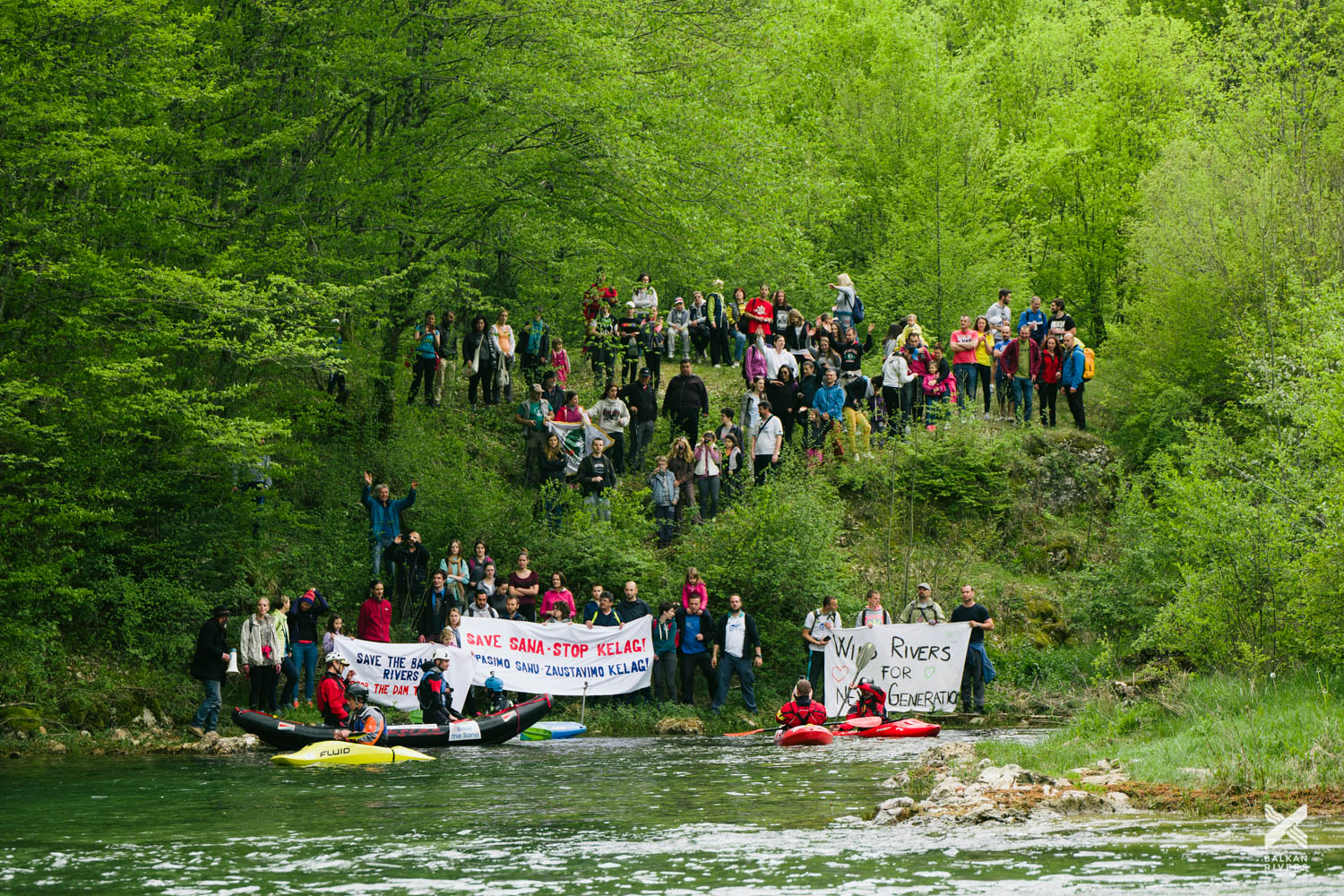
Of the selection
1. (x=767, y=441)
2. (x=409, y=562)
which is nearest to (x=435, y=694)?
(x=409, y=562)

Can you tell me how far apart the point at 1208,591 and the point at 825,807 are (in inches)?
286

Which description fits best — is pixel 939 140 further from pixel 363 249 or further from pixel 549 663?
pixel 549 663

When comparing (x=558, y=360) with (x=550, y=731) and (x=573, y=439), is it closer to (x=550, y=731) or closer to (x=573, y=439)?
(x=573, y=439)

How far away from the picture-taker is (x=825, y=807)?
14.6 meters

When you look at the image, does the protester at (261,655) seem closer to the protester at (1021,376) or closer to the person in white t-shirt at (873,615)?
the person in white t-shirt at (873,615)

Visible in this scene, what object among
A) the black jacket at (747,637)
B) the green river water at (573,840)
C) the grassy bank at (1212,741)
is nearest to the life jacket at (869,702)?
the black jacket at (747,637)

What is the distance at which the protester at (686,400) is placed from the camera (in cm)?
2812

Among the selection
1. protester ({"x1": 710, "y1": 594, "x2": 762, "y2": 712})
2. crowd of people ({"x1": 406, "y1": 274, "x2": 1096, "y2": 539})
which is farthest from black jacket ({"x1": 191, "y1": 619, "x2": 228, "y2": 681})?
protester ({"x1": 710, "y1": 594, "x2": 762, "y2": 712})

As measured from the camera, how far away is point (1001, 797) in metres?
13.7

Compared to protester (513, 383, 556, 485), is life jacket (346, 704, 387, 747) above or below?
below

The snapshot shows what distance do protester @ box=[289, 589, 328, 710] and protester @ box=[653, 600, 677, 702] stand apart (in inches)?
207

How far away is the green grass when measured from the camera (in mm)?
13328

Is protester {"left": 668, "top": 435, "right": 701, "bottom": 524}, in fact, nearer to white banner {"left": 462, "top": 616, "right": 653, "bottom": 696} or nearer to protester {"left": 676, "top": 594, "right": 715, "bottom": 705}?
protester {"left": 676, "top": 594, "right": 715, "bottom": 705}

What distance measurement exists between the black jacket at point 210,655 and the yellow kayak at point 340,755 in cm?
263
